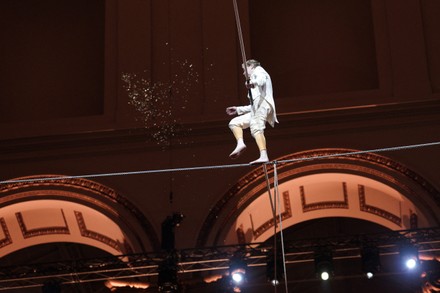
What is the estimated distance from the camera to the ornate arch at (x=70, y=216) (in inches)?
535

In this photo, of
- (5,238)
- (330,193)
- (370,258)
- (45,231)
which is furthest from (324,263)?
(5,238)

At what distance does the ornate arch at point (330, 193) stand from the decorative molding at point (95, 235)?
182 cm

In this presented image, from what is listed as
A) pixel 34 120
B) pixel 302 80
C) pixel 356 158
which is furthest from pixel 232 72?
pixel 34 120

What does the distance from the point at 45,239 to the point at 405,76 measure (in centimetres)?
592

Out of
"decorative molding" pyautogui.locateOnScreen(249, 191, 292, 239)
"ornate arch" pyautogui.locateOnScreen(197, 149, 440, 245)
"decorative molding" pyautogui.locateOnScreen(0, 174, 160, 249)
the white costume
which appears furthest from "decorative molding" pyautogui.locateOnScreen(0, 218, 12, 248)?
the white costume

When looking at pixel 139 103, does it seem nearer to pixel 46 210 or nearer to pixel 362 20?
pixel 46 210

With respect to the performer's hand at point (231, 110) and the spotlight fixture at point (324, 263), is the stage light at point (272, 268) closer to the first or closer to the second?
the spotlight fixture at point (324, 263)

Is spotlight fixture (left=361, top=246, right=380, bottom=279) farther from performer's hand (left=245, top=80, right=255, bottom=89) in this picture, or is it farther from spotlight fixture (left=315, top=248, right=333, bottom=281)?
performer's hand (left=245, top=80, right=255, bottom=89)

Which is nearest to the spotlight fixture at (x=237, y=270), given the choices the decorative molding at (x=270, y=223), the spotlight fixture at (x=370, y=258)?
the spotlight fixture at (x=370, y=258)

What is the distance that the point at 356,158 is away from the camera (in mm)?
13578

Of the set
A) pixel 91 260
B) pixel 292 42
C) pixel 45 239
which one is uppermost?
pixel 292 42

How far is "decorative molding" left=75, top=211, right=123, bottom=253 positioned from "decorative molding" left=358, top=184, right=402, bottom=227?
3554 mm

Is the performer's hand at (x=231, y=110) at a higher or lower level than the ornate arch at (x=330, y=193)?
lower

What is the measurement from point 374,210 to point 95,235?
417cm
